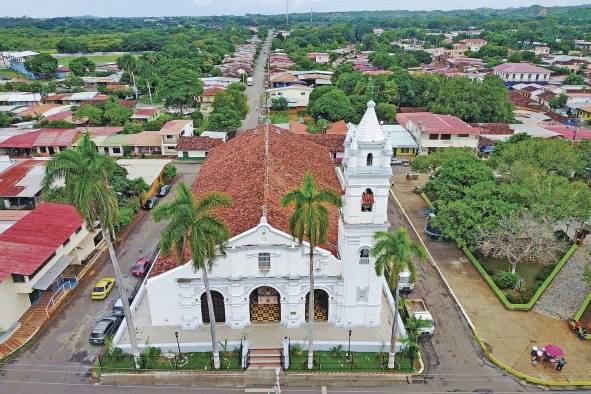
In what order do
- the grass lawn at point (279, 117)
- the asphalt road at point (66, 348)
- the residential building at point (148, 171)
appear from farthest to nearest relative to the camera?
1. the grass lawn at point (279, 117)
2. the residential building at point (148, 171)
3. the asphalt road at point (66, 348)

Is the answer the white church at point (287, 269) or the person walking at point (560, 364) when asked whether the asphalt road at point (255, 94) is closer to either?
the white church at point (287, 269)

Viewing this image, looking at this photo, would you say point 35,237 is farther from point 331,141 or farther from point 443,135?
point 443,135

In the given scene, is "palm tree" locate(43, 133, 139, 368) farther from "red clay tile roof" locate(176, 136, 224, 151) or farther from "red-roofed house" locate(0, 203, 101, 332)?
"red clay tile roof" locate(176, 136, 224, 151)

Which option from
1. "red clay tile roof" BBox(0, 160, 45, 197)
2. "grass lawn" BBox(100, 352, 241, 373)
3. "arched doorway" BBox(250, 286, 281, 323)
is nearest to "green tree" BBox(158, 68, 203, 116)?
"red clay tile roof" BBox(0, 160, 45, 197)

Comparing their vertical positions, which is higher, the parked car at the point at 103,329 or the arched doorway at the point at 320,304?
the arched doorway at the point at 320,304

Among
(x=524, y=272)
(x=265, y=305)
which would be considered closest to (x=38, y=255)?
(x=265, y=305)

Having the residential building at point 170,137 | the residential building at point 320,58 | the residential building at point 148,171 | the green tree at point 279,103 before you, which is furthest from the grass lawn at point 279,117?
the residential building at point 320,58
